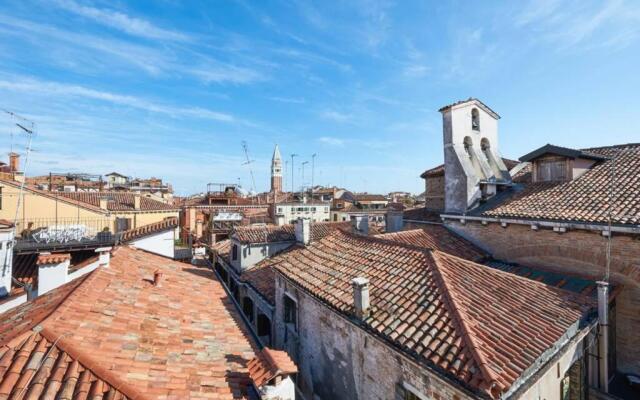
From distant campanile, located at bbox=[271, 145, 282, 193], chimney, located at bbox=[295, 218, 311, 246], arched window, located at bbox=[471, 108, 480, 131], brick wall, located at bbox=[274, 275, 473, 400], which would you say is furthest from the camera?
distant campanile, located at bbox=[271, 145, 282, 193]

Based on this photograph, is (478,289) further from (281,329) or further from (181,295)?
(181,295)

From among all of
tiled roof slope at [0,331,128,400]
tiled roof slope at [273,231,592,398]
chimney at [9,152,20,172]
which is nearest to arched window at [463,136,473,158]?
tiled roof slope at [273,231,592,398]

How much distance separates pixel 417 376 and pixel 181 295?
273 inches

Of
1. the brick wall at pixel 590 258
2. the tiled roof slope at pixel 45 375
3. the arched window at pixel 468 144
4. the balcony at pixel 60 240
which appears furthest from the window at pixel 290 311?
the arched window at pixel 468 144

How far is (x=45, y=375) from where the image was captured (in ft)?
13.6

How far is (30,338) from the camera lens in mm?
4801

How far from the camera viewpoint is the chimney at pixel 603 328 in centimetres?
673

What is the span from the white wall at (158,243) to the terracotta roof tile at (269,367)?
1335 cm

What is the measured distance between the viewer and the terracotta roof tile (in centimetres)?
468

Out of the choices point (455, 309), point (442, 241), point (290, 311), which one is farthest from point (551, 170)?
point (290, 311)

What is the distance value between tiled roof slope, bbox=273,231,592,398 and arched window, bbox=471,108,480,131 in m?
8.97

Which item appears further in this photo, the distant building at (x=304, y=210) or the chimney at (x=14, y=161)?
the distant building at (x=304, y=210)

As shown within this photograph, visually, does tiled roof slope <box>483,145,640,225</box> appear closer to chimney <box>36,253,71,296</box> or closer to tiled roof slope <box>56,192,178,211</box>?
chimney <box>36,253,71,296</box>

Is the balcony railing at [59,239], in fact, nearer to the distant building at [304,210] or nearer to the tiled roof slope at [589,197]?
the tiled roof slope at [589,197]
